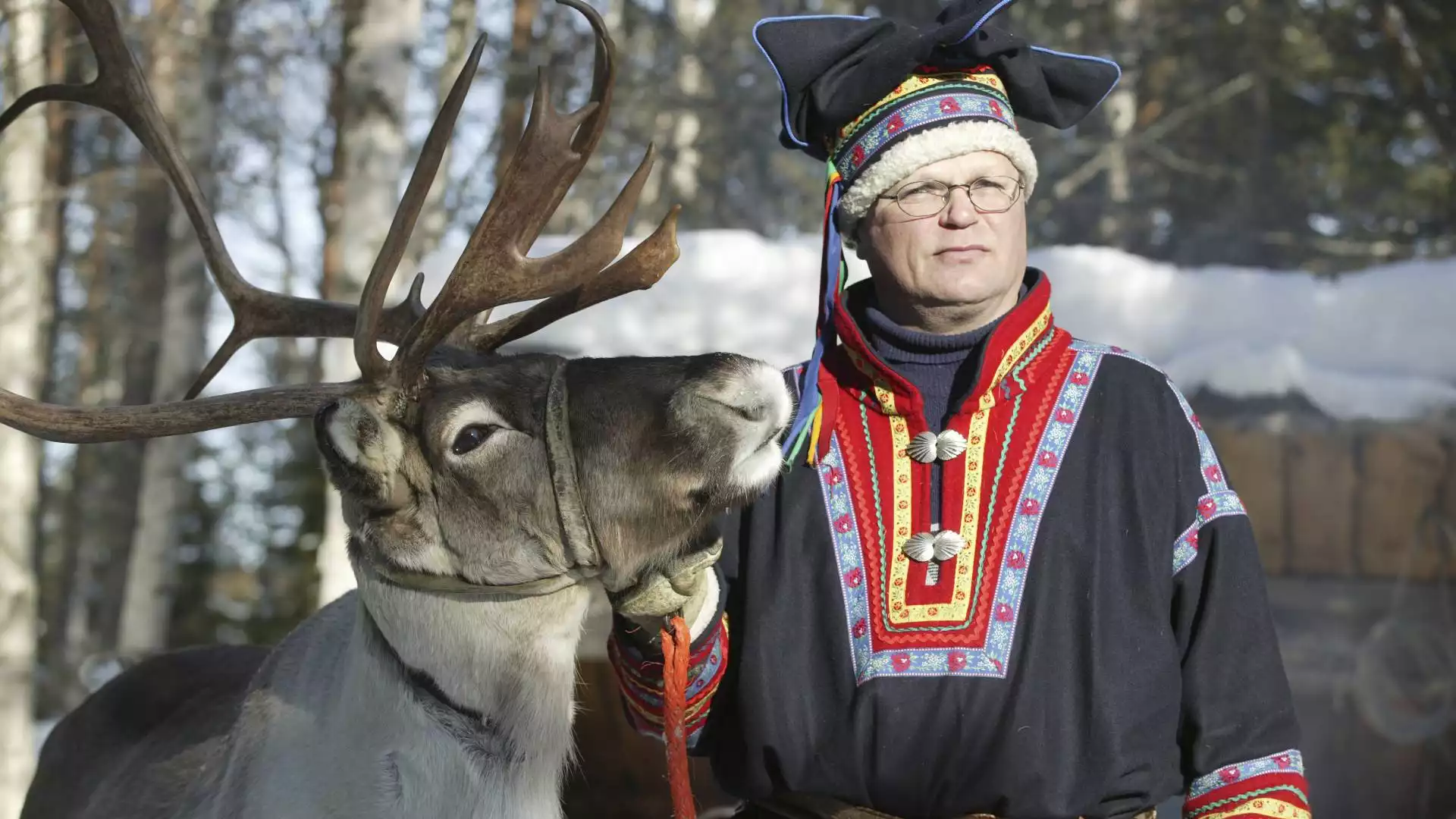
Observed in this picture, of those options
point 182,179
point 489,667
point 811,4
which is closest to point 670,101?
point 811,4

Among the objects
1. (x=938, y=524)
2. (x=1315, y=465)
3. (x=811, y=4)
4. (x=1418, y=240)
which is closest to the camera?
(x=938, y=524)

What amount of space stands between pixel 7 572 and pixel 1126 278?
18.6 ft

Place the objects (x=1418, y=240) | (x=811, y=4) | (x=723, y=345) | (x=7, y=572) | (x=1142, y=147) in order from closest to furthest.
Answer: (x=723, y=345) < (x=7, y=572) < (x=1418, y=240) < (x=1142, y=147) < (x=811, y=4)

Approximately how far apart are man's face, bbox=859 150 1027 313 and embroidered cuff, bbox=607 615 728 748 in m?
0.70

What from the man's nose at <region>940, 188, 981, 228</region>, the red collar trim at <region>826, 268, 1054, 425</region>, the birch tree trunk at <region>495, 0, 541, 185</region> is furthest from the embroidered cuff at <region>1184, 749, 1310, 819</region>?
the birch tree trunk at <region>495, 0, 541, 185</region>

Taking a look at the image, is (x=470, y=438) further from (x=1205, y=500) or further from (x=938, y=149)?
(x=1205, y=500)

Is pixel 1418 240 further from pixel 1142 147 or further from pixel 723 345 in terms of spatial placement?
pixel 723 345

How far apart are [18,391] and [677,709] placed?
19.0 ft

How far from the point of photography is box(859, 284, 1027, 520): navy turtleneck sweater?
239 centimetres

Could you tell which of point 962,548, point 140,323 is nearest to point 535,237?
point 962,548

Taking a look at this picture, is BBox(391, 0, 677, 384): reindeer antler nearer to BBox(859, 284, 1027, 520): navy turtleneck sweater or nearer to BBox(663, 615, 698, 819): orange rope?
BBox(859, 284, 1027, 520): navy turtleneck sweater

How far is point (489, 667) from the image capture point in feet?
7.23

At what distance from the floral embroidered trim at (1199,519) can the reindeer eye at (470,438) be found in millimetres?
1164

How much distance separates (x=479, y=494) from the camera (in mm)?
2213
